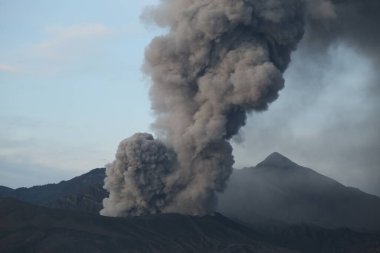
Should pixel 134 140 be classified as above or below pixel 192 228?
above

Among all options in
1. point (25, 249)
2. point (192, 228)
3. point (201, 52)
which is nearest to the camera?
point (25, 249)

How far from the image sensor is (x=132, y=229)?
60.2 m

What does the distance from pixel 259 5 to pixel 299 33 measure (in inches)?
171

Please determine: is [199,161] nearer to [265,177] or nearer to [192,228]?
[192,228]

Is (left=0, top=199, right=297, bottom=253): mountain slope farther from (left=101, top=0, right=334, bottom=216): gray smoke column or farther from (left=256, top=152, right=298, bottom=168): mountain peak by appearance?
(left=256, top=152, right=298, bottom=168): mountain peak

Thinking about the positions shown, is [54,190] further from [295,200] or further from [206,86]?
[206,86]

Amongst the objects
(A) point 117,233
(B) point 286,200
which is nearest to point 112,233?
(A) point 117,233

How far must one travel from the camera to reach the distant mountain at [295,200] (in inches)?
3452

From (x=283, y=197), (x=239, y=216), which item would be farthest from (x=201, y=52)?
(x=283, y=197)

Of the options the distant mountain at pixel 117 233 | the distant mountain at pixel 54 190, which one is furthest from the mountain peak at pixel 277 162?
the distant mountain at pixel 117 233

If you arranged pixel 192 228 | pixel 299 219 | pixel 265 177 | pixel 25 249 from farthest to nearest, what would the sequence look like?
pixel 265 177 < pixel 299 219 < pixel 192 228 < pixel 25 249

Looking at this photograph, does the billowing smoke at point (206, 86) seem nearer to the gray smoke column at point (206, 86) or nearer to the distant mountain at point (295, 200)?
the gray smoke column at point (206, 86)

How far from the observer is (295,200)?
98.1 metres

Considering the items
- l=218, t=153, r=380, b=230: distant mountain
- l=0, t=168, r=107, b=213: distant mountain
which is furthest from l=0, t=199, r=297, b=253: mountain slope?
l=0, t=168, r=107, b=213: distant mountain
